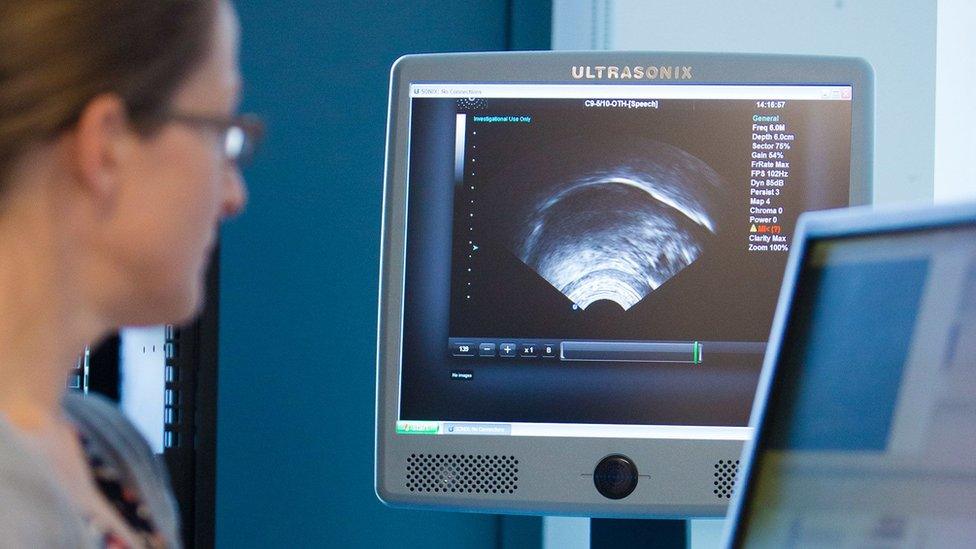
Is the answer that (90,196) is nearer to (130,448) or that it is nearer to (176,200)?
(176,200)

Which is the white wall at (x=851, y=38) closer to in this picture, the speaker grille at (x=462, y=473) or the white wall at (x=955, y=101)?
the white wall at (x=955, y=101)

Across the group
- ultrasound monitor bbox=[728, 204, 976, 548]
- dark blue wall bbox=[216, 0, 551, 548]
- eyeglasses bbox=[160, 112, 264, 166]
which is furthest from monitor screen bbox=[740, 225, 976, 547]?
dark blue wall bbox=[216, 0, 551, 548]

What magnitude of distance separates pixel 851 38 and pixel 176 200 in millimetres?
1468

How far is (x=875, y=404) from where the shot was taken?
66cm

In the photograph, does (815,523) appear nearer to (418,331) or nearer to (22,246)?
(22,246)

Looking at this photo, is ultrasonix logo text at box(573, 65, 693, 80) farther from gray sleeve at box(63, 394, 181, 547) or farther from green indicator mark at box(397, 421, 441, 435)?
gray sleeve at box(63, 394, 181, 547)

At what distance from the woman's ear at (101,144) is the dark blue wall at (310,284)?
111 cm

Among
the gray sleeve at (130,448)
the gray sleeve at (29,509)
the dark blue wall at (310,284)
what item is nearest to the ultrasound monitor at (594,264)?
the dark blue wall at (310,284)

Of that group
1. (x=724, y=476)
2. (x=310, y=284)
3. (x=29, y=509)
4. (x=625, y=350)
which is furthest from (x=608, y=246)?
(x=29, y=509)

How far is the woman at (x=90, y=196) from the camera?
660mm

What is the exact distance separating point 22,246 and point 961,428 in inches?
21.5

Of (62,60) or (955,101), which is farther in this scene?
(955,101)

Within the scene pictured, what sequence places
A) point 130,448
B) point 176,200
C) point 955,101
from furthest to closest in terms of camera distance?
point 955,101
point 130,448
point 176,200

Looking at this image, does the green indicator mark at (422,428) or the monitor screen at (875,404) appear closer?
the monitor screen at (875,404)
